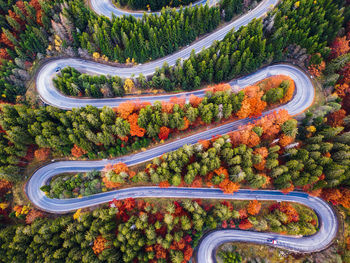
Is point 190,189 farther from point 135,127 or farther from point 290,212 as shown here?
point 290,212

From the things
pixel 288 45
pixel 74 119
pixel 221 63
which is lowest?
pixel 74 119

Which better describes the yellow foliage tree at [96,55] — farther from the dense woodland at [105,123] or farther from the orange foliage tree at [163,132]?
the orange foliage tree at [163,132]

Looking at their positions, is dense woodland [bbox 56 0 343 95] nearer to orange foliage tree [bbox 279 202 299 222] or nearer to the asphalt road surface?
the asphalt road surface

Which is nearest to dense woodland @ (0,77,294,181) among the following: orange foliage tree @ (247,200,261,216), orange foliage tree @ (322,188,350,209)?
orange foliage tree @ (247,200,261,216)

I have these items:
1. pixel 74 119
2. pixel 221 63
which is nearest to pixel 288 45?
pixel 221 63

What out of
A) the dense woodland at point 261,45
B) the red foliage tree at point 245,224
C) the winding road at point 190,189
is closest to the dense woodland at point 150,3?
the winding road at point 190,189

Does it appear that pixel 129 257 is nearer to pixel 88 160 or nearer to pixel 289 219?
pixel 88 160

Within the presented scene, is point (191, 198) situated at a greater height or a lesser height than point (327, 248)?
greater

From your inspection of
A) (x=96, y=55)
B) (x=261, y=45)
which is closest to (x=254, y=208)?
(x=261, y=45)
